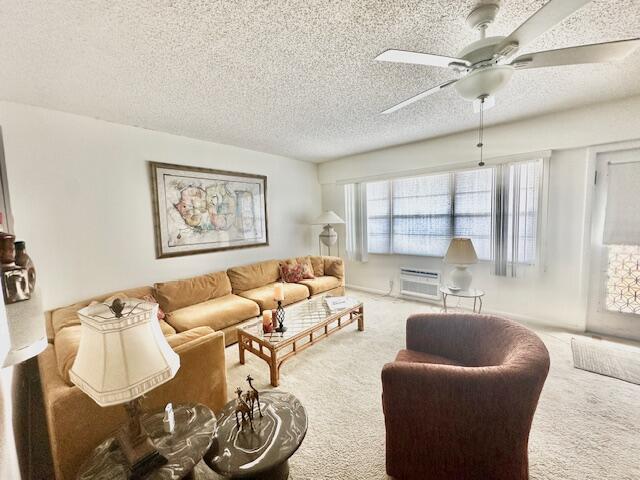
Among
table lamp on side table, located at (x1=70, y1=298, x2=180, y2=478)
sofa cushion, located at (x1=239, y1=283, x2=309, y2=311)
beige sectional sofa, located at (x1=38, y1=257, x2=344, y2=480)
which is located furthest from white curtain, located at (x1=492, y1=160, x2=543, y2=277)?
table lamp on side table, located at (x1=70, y1=298, x2=180, y2=478)

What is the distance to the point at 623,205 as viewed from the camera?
2670mm

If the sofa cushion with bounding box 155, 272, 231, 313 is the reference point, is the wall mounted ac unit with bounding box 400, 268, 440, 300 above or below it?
below

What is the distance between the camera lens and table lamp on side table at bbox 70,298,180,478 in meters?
0.87

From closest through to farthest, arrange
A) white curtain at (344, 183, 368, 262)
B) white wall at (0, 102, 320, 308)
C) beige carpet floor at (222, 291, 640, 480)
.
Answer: beige carpet floor at (222, 291, 640, 480) < white wall at (0, 102, 320, 308) < white curtain at (344, 183, 368, 262)

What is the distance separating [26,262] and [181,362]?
1.13 metres

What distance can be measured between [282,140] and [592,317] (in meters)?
4.25

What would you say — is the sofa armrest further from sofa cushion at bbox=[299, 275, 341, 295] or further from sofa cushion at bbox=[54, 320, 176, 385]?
sofa cushion at bbox=[299, 275, 341, 295]

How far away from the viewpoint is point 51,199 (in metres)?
2.42

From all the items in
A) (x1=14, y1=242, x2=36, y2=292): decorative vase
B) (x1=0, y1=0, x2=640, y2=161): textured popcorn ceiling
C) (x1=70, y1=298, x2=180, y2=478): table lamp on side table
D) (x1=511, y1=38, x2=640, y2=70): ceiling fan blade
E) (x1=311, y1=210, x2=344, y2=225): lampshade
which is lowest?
(x1=70, y1=298, x2=180, y2=478): table lamp on side table

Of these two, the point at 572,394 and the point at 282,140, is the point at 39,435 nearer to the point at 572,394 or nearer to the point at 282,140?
the point at 572,394

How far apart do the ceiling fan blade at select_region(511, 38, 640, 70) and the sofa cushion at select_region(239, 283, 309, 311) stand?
3034 mm

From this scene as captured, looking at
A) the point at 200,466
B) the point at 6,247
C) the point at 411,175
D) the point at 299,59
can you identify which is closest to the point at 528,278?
the point at 411,175

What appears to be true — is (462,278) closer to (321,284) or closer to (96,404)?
(321,284)

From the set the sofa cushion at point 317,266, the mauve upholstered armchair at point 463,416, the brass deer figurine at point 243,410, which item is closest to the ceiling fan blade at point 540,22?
the mauve upholstered armchair at point 463,416
